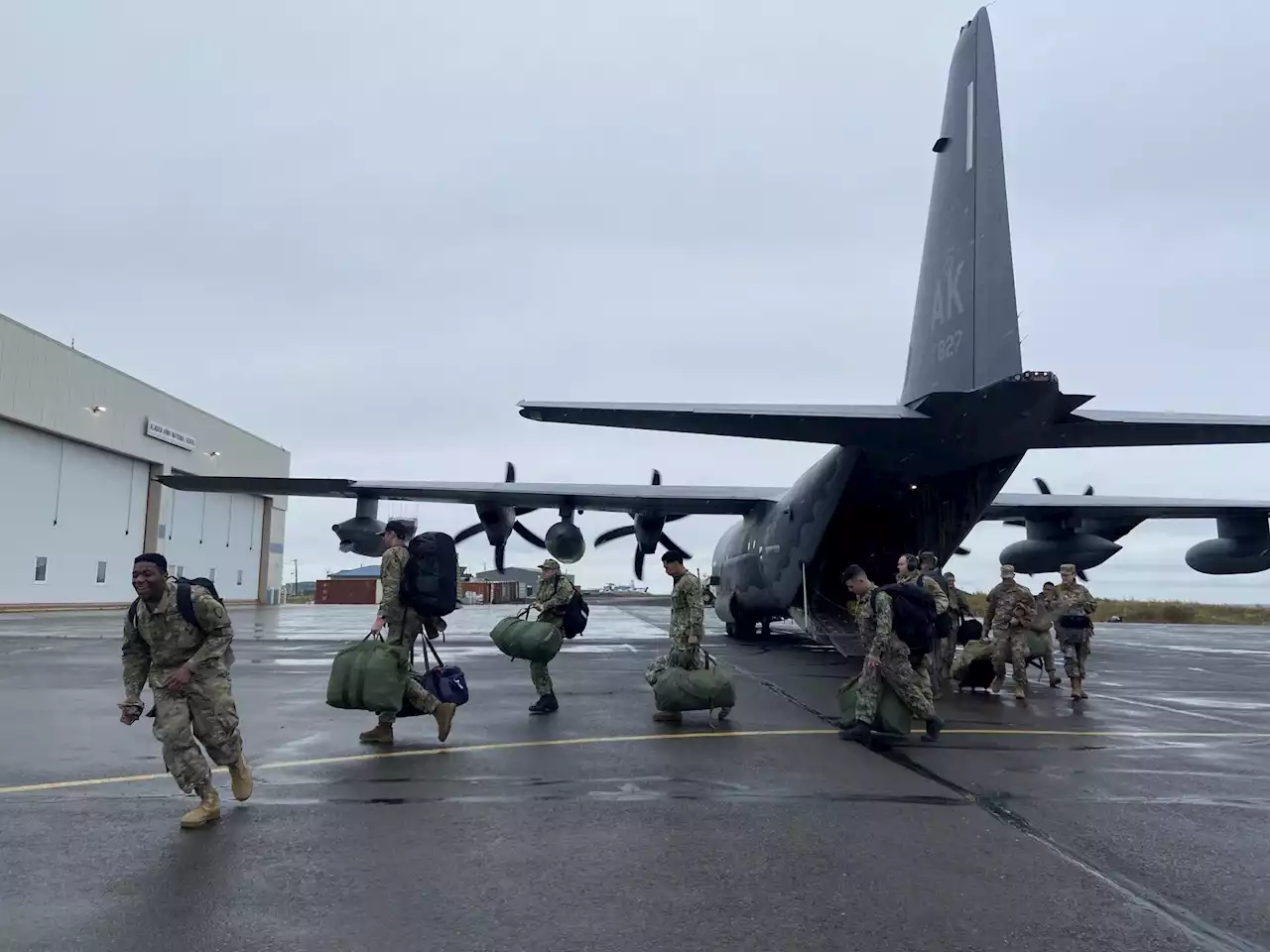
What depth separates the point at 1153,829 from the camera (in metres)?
5.55

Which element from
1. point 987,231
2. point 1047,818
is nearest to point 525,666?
point 987,231

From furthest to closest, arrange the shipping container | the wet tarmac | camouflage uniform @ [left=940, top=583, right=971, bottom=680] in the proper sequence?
the shipping container → camouflage uniform @ [left=940, top=583, right=971, bottom=680] → the wet tarmac

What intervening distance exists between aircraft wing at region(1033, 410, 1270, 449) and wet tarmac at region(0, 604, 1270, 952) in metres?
3.75

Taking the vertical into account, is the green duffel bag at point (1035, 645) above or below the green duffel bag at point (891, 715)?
above

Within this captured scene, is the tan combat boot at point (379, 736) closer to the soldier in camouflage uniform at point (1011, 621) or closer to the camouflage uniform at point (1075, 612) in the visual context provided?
the soldier in camouflage uniform at point (1011, 621)

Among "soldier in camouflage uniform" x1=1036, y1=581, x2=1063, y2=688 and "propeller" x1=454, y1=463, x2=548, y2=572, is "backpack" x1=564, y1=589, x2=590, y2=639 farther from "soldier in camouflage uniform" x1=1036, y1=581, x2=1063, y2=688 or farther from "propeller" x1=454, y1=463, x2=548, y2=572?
"propeller" x1=454, y1=463, x2=548, y2=572

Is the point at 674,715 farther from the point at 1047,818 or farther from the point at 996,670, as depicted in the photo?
the point at 996,670

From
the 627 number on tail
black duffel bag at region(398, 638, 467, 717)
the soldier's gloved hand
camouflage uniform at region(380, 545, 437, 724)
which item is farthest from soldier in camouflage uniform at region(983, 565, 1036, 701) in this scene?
the soldier's gloved hand

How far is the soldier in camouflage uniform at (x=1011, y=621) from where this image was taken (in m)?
11.6

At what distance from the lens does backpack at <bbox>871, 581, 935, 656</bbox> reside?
8047mm

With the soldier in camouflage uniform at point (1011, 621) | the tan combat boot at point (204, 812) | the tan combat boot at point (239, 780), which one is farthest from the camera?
the soldier in camouflage uniform at point (1011, 621)

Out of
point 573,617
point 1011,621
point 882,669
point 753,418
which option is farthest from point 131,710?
point 1011,621

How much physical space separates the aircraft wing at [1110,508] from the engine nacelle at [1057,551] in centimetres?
75

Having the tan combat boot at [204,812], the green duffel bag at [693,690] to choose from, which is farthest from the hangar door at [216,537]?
the tan combat boot at [204,812]
